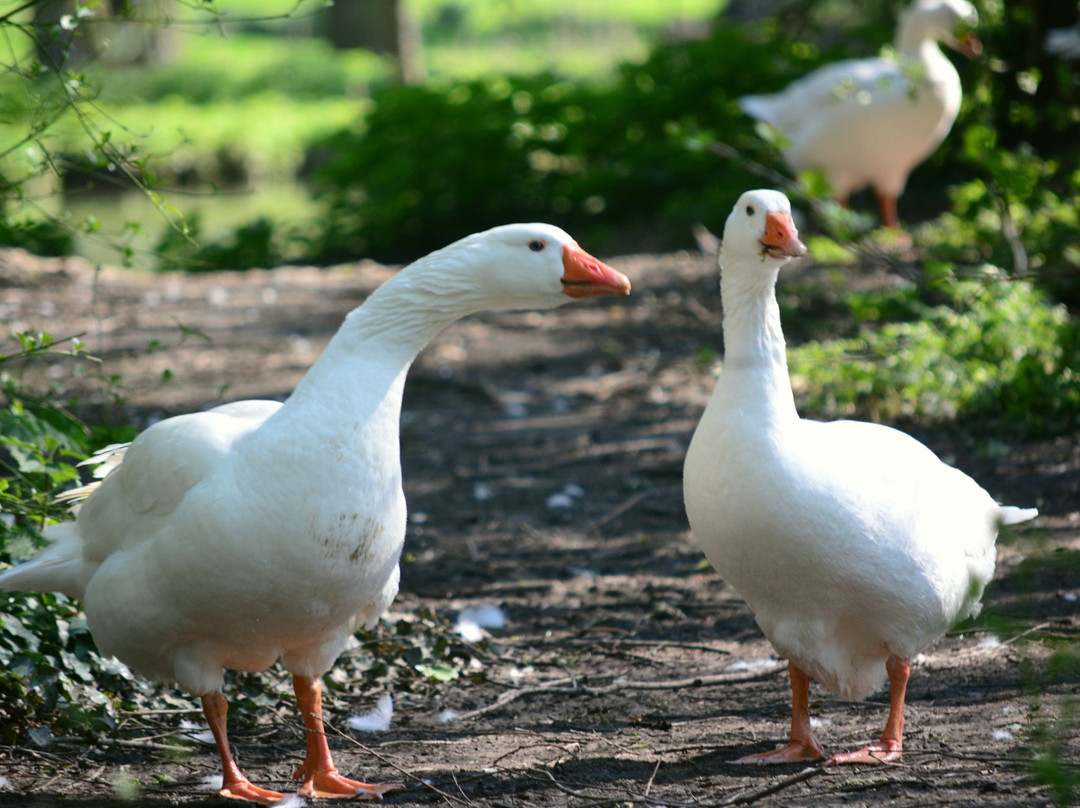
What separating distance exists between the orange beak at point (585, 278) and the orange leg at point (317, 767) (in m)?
1.35

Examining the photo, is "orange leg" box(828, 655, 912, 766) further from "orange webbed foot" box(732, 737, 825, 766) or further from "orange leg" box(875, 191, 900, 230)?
"orange leg" box(875, 191, 900, 230)

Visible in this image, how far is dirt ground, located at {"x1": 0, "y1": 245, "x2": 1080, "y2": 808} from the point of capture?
10.2ft

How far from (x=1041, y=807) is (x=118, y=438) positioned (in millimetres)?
3188

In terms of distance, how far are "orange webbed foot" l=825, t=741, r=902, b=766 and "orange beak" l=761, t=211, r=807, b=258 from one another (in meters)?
1.40

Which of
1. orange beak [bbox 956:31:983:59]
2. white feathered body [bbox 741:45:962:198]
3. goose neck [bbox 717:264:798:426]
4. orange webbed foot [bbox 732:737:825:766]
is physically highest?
orange beak [bbox 956:31:983:59]

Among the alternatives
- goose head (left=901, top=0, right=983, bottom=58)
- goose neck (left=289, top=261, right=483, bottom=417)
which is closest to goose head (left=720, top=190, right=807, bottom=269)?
goose neck (left=289, top=261, right=483, bottom=417)

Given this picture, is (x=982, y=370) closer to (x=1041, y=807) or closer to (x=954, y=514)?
(x=954, y=514)

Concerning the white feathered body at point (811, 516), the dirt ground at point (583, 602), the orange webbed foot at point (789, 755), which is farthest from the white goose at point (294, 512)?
the orange webbed foot at point (789, 755)

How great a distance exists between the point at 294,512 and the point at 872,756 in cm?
172

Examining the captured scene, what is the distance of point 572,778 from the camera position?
10.5 ft

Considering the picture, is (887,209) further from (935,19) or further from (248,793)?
(248,793)

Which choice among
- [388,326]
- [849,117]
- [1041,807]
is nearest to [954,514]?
[1041,807]

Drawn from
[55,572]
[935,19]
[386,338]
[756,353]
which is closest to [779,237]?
[756,353]

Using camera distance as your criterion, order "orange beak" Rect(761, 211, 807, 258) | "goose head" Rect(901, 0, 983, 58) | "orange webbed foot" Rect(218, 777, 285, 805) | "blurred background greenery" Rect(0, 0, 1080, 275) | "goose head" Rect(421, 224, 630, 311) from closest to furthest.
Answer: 1. "goose head" Rect(421, 224, 630, 311)
2. "orange webbed foot" Rect(218, 777, 285, 805)
3. "orange beak" Rect(761, 211, 807, 258)
4. "blurred background greenery" Rect(0, 0, 1080, 275)
5. "goose head" Rect(901, 0, 983, 58)
